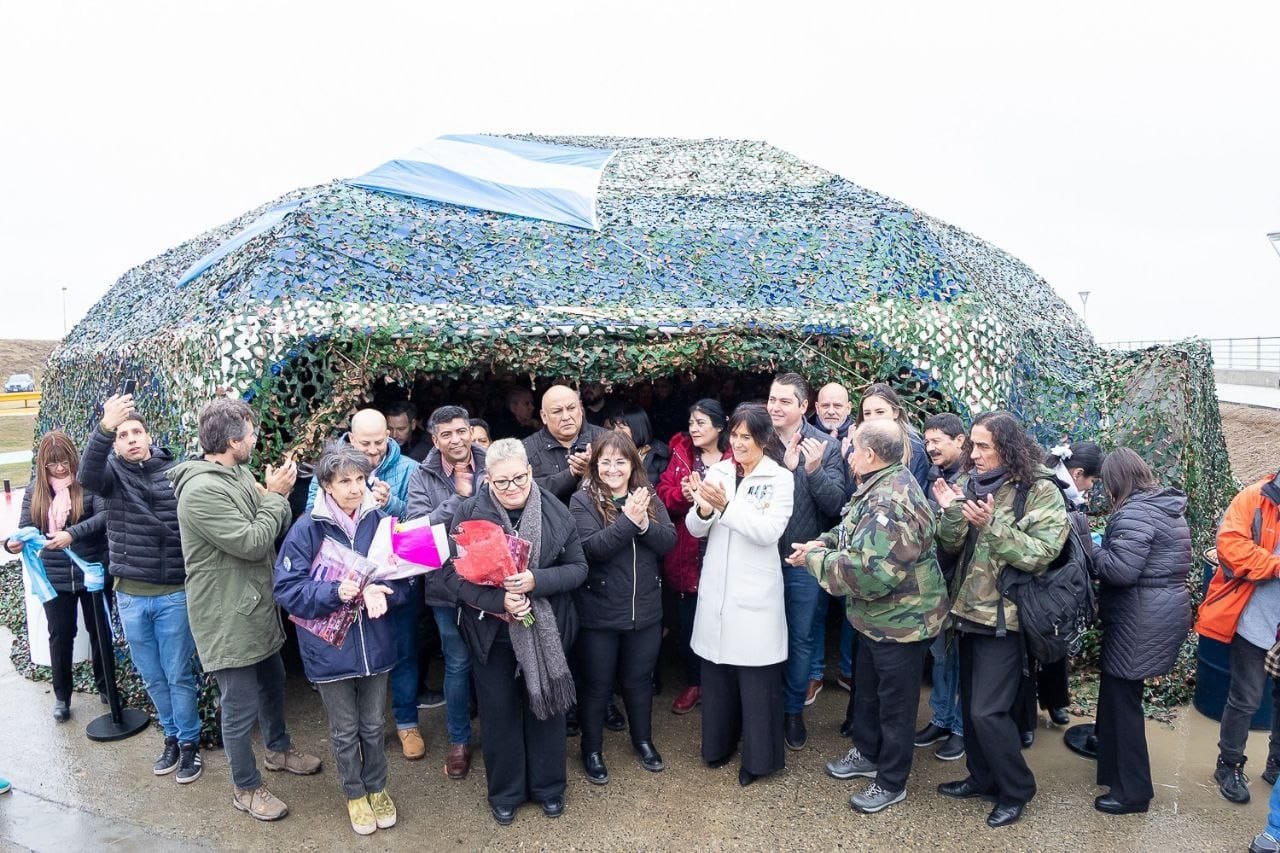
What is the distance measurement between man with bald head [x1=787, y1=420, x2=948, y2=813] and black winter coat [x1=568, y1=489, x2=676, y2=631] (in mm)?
656

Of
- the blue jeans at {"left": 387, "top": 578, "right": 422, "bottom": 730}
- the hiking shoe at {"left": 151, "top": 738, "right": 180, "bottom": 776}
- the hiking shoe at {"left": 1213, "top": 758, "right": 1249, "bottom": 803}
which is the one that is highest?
the blue jeans at {"left": 387, "top": 578, "right": 422, "bottom": 730}

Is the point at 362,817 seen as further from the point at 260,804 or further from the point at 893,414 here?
the point at 893,414

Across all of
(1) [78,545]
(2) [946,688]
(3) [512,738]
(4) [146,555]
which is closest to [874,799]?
(2) [946,688]

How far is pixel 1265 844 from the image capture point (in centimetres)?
315

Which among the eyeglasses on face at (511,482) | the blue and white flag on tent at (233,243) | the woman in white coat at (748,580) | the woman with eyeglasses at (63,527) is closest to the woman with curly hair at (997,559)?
the woman in white coat at (748,580)

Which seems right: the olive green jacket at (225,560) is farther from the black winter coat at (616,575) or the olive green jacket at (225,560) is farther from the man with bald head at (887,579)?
the man with bald head at (887,579)

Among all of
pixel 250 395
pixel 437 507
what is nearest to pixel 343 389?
pixel 250 395

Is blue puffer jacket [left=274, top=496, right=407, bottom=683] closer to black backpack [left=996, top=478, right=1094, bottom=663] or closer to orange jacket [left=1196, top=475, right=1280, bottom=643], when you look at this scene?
black backpack [left=996, top=478, right=1094, bottom=663]

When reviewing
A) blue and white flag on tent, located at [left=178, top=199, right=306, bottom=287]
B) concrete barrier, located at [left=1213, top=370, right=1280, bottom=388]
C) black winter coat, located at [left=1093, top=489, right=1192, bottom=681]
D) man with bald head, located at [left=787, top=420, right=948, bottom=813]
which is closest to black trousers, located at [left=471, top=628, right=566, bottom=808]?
man with bald head, located at [left=787, top=420, right=948, bottom=813]

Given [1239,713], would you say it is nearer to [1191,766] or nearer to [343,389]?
[1191,766]

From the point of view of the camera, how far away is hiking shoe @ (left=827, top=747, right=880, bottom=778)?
3.81 meters

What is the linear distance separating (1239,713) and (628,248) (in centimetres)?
418

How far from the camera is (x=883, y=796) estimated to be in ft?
11.7

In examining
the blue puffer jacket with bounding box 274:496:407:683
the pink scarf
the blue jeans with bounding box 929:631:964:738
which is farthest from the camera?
the pink scarf
